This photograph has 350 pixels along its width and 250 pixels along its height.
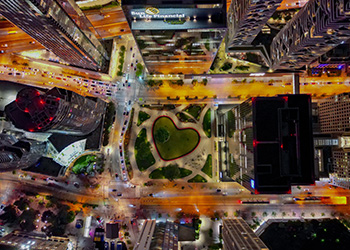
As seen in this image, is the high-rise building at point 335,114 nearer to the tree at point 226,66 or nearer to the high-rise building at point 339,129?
the high-rise building at point 339,129

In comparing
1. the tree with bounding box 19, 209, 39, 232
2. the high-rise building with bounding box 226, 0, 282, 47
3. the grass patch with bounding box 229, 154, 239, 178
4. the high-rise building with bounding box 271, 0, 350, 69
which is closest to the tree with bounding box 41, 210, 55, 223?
the tree with bounding box 19, 209, 39, 232

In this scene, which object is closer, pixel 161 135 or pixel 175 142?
pixel 161 135

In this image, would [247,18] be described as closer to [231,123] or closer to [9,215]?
[231,123]

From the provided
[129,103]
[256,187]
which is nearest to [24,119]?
[129,103]

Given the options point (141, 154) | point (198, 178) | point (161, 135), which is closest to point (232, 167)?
point (198, 178)

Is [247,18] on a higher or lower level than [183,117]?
higher

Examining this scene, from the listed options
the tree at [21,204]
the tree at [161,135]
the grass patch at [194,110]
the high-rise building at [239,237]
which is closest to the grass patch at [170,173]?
the tree at [161,135]
